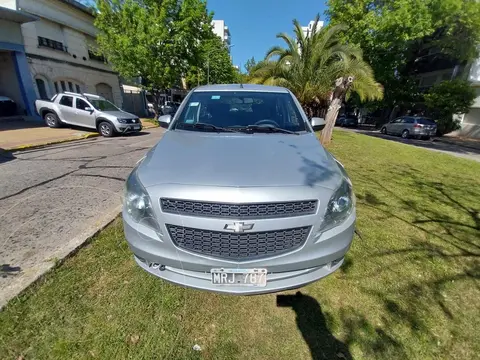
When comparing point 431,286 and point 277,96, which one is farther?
point 277,96

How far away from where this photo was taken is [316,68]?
1252 centimetres

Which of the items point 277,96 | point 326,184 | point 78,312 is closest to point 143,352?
point 78,312

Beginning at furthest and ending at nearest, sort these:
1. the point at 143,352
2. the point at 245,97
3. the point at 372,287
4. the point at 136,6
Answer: the point at 136,6
the point at 245,97
the point at 372,287
the point at 143,352

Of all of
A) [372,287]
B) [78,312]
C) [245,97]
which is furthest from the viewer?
[245,97]

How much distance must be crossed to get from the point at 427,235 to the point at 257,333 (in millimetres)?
2893

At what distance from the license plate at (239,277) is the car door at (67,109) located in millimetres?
12718

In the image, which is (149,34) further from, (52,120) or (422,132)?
(422,132)

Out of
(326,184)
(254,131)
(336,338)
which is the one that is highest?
(254,131)

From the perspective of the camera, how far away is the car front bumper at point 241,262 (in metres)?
1.81

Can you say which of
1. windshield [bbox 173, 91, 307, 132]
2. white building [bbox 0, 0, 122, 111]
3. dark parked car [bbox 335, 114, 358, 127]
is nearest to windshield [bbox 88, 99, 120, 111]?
white building [bbox 0, 0, 122, 111]

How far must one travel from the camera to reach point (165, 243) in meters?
1.83

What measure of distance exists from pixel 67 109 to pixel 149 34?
6829 millimetres

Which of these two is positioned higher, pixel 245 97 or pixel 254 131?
pixel 245 97

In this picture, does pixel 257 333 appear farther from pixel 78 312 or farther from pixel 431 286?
pixel 431 286
